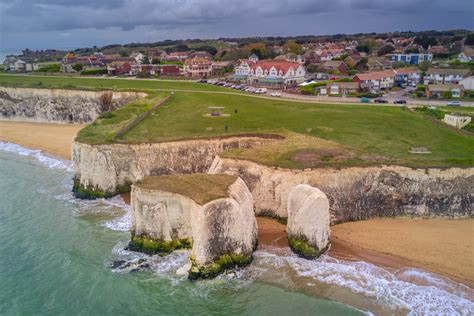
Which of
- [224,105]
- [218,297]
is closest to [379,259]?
[218,297]

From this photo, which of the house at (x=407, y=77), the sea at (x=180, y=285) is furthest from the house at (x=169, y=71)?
the sea at (x=180, y=285)

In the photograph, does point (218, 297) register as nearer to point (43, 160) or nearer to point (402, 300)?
point (402, 300)

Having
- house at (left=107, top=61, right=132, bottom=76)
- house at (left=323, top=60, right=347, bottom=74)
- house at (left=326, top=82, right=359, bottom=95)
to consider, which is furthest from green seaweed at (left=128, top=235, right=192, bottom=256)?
house at (left=107, top=61, right=132, bottom=76)

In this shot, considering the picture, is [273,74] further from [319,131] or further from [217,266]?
[217,266]

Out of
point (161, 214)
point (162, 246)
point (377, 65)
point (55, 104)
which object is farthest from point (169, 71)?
point (162, 246)

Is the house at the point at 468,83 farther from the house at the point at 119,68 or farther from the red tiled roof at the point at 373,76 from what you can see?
the house at the point at 119,68
